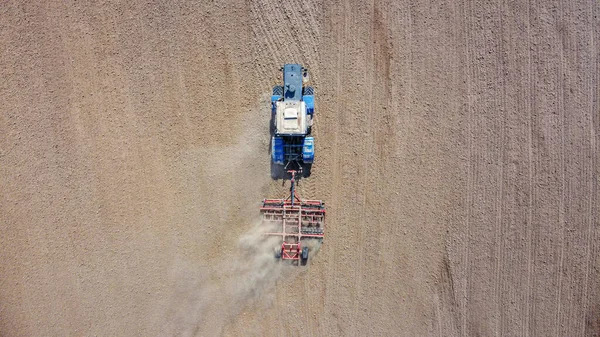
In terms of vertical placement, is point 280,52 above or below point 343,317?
above

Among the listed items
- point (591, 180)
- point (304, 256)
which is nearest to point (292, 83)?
point (304, 256)

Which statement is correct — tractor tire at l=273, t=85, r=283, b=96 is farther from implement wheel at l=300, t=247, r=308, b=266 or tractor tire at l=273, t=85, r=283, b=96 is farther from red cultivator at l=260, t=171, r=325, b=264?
implement wheel at l=300, t=247, r=308, b=266

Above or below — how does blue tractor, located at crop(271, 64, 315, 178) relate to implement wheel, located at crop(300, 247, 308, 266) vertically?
above

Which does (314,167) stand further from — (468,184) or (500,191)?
(500,191)

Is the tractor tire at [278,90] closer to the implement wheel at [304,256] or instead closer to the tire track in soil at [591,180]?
the implement wheel at [304,256]

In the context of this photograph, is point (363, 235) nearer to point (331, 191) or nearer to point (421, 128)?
point (331, 191)

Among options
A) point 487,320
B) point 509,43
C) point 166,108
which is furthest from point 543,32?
point 166,108

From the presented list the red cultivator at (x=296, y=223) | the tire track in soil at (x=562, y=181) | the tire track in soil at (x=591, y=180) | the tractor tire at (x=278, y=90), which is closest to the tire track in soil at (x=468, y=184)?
the tire track in soil at (x=562, y=181)

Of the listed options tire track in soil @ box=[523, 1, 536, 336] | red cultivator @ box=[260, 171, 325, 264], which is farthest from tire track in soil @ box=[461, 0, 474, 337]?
red cultivator @ box=[260, 171, 325, 264]
